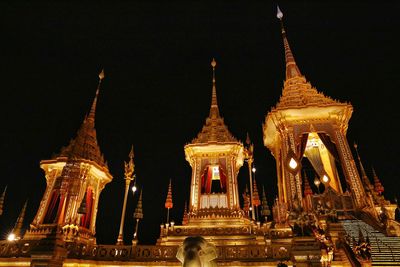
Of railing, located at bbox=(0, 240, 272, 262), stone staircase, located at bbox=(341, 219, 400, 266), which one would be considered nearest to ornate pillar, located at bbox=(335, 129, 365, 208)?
stone staircase, located at bbox=(341, 219, 400, 266)

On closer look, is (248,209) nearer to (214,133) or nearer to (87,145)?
(214,133)

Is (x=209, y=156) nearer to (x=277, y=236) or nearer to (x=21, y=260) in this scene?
(x=277, y=236)

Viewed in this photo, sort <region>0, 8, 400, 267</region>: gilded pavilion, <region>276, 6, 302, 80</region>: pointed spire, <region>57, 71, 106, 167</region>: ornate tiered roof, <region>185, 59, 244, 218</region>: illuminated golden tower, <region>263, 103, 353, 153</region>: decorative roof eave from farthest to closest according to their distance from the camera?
<region>276, 6, 302, 80</region>: pointed spire < <region>57, 71, 106, 167</region>: ornate tiered roof < <region>263, 103, 353, 153</region>: decorative roof eave < <region>185, 59, 244, 218</region>: illuminated golden tower < <region>0, 8, 400, 267</region>: gilded pavilion

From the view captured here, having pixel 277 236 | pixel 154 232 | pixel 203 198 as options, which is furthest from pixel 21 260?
pixel 154 232

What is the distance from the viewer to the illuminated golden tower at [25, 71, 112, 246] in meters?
18.5

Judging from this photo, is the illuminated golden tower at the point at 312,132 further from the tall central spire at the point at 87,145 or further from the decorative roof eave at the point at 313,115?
the tall central spire at the point at 87,145

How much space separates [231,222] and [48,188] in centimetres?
1356

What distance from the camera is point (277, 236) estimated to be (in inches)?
548

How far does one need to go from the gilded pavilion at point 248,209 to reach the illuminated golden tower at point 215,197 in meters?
0.06

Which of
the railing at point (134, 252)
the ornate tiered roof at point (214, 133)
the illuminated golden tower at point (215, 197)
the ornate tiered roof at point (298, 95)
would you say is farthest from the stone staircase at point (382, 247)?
the ornate tiered roof at point (214, 133)

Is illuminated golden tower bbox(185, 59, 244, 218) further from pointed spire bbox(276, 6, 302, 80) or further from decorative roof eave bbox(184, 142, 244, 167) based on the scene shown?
pointed spire bbox(276, 6, 302, 80)

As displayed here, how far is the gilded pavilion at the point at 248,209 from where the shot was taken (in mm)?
10672

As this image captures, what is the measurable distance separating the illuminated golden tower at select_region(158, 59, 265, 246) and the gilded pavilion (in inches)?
2.5

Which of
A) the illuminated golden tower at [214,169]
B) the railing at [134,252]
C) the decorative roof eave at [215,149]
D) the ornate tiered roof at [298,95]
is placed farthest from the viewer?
the ornate tiered roof at [298,95]
